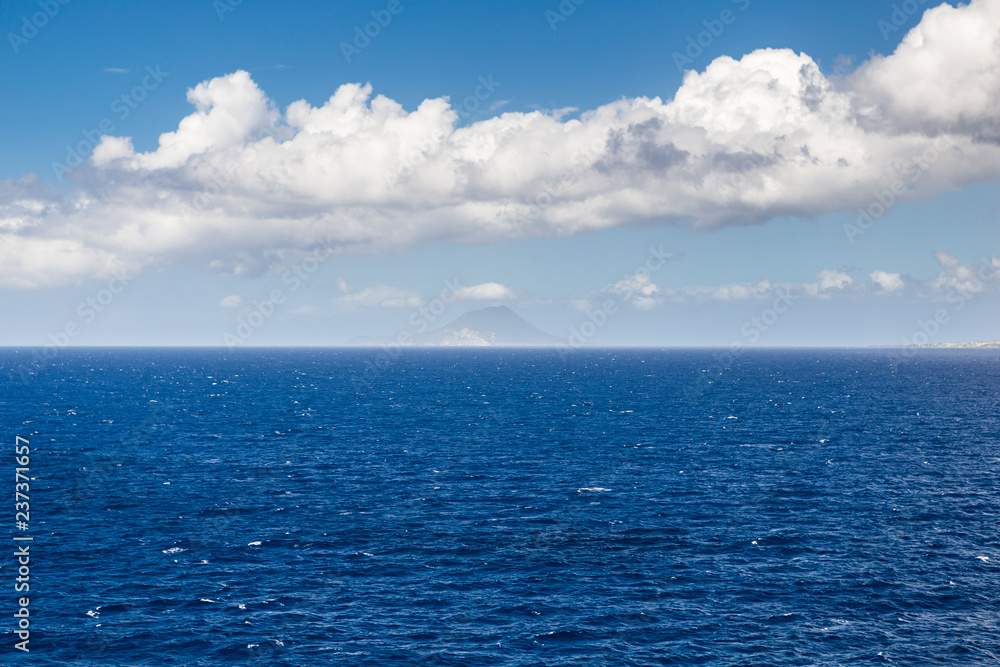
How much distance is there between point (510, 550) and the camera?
198 ft

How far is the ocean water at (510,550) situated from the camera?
4409 centimetres

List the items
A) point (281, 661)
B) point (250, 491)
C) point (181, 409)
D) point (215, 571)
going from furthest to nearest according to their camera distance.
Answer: point (181, 409) → point (250, 491) → point (215, 571) → point (281, 661)

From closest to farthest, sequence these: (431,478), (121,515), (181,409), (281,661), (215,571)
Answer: (281,661) < (215,571) < (121,515) < (431,478) < (181,409)

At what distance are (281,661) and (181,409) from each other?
438 ft

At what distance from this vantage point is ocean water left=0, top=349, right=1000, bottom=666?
145 feet

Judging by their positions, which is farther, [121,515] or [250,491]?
[250,491]

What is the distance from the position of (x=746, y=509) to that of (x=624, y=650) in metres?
35.5

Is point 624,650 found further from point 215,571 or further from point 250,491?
point 250,491

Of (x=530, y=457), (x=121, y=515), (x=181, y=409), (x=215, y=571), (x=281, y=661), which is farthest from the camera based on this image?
(x=181, y=409)

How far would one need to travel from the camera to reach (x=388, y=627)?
46.0 m

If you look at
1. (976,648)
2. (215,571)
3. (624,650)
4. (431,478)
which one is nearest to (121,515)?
(215,571)

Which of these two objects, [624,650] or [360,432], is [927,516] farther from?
[360,432]

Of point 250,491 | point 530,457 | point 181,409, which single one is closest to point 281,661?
point 250,491

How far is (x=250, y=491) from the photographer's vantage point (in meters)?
80.5
